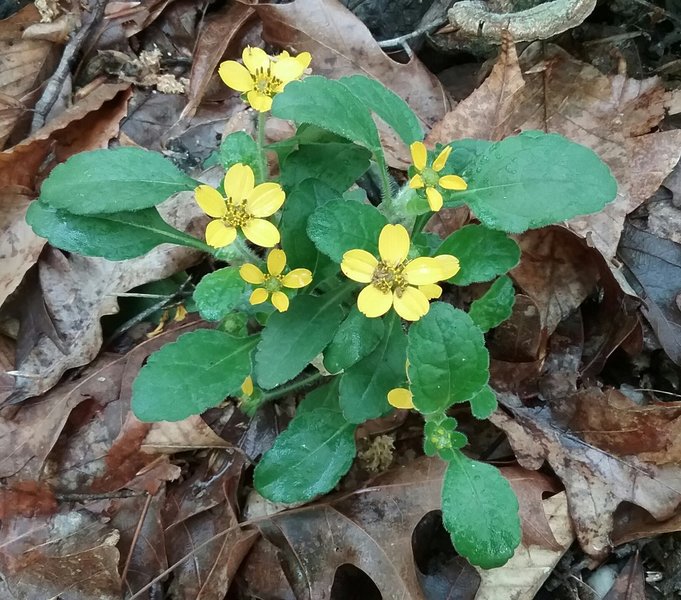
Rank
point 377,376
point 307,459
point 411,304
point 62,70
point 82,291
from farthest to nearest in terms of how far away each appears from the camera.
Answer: point 62,70 → point 82,291 → point 307,459 → point 377,376 → point 411,304

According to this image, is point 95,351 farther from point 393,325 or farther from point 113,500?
point 393,325

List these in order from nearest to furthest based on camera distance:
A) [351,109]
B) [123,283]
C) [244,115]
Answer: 1. [351,109]
2. [123,283]
3. [244,115]

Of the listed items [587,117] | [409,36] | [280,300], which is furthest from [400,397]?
[409,36]

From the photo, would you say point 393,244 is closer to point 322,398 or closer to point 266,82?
point 266,82

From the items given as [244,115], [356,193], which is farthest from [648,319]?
[244,115]

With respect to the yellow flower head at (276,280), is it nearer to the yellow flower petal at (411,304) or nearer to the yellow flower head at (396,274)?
the yellow flower head at (396,274)

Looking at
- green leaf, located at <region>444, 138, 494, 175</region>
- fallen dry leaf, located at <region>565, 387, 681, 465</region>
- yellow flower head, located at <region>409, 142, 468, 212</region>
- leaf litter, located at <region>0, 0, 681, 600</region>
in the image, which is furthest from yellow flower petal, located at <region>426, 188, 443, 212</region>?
fallen dry leaf, located at <region>565, 387, 681, 465</region>
